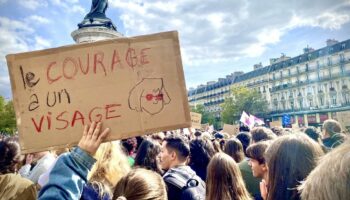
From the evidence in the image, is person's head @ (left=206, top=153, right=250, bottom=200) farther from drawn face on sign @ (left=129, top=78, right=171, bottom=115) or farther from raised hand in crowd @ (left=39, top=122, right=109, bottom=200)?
raised hand in crowd @ (left=39, top=122, right=109, bottom=200)

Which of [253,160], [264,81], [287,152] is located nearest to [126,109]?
[287,152]

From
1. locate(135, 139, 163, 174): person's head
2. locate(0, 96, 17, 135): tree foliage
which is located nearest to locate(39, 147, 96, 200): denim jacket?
locate(135, 139, 163, 174): person's head

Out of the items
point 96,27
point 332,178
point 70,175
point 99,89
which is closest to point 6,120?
point 96,27

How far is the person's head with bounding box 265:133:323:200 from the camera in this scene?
1.94m

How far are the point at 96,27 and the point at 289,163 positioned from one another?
56.2 ft

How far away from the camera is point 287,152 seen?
2010 millimetres

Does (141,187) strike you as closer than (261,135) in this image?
Yes

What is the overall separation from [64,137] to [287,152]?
127 centimetres

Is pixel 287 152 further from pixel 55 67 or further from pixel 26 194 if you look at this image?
pixel 26 194

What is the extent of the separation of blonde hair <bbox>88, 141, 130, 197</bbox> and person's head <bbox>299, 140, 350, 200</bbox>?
1.70 metres

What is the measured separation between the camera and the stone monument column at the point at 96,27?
17484mm

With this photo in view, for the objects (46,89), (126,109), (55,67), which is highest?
(55,67)

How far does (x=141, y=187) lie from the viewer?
6.48 ft

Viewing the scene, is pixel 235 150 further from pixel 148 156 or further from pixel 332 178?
pixel 332 178
